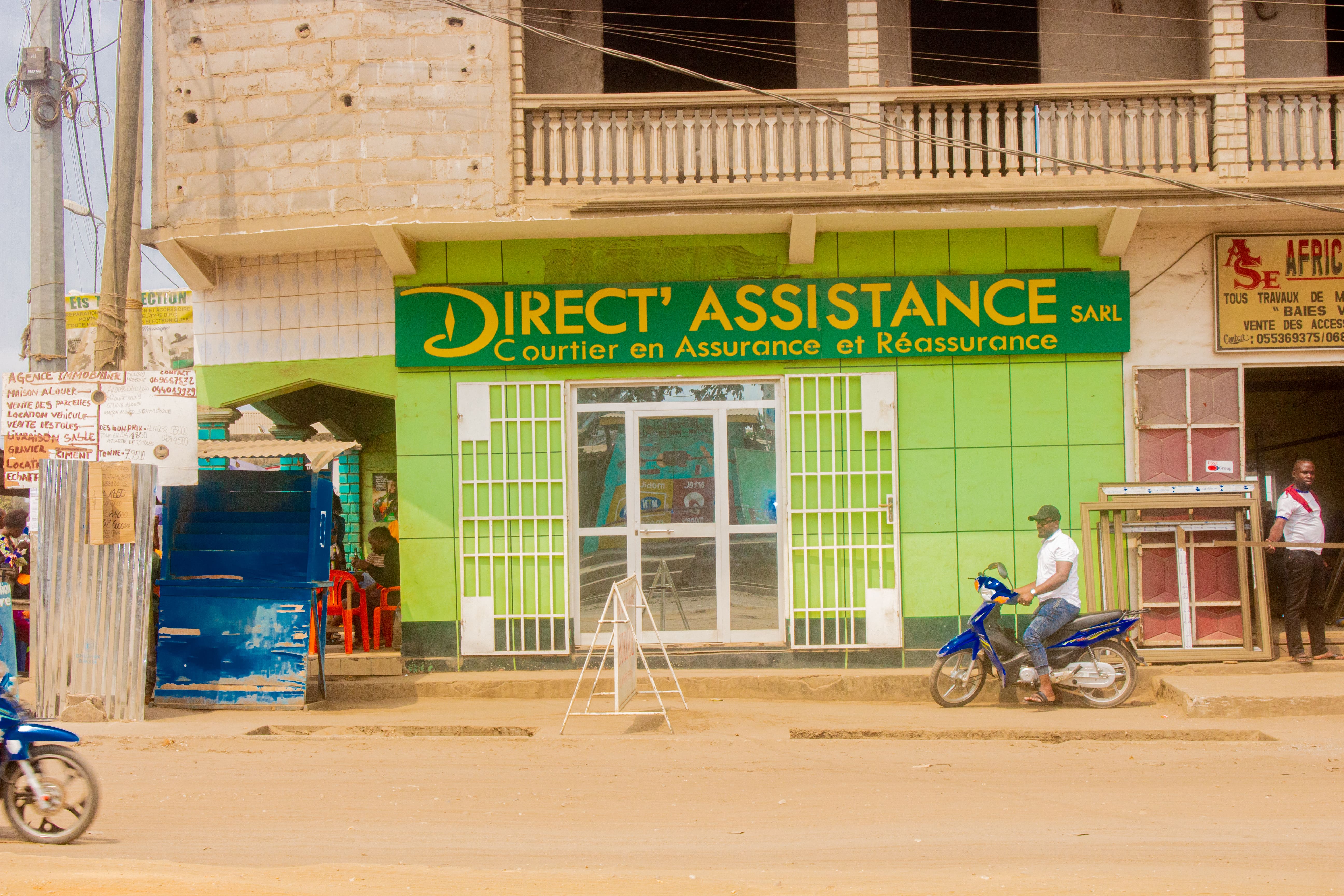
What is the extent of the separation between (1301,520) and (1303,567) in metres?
0.39

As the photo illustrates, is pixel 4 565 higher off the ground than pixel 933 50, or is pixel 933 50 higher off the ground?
pixel 933 50

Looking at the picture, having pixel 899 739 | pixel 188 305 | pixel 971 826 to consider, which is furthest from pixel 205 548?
pixel 188 305

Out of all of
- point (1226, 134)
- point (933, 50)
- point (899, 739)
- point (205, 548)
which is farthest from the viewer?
point (933, 50)

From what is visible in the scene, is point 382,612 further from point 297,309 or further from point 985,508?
point 985,508

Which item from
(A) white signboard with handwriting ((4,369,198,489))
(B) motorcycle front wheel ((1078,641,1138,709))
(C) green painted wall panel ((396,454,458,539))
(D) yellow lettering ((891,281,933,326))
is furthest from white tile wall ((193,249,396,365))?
(B) motorcycle front wheel ((1078,641,1138,709))

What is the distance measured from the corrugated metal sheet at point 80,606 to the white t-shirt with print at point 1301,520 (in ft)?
28.8

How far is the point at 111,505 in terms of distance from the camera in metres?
7.59

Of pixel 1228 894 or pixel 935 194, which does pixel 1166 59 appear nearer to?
pixel 935 194

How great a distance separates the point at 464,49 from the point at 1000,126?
471 cm

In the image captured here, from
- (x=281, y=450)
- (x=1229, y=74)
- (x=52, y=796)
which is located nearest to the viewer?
(x=52, y=796)

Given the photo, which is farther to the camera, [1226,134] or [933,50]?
[933,50]

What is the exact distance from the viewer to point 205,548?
8.36 meters

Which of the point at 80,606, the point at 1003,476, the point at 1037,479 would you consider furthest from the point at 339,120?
the point at 1037,479

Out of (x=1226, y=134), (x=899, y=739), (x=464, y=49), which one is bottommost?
(x=899, y=739)
